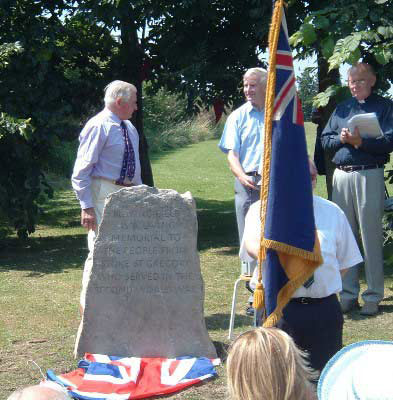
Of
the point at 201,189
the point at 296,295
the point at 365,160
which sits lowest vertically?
the point at 201,189

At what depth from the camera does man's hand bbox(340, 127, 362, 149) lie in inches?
265

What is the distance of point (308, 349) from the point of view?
13.5 ft

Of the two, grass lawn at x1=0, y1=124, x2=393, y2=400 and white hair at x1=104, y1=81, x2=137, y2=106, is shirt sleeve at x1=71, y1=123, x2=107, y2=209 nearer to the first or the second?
white hair at x1=104, y1=81, x2=137, y2=106

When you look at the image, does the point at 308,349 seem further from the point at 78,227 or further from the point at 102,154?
the point at 78,227

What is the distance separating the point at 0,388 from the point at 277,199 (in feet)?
8.00

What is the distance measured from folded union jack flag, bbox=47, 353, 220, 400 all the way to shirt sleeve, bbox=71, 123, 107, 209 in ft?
4.13

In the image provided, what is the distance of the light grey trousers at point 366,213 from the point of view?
22.8 ft

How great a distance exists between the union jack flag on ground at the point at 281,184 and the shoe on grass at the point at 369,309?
2997 millimetres

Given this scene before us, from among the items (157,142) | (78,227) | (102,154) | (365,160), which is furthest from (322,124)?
(157,142)

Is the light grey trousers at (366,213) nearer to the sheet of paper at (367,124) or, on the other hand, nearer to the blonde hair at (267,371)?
the sheet of paper at (367,124)

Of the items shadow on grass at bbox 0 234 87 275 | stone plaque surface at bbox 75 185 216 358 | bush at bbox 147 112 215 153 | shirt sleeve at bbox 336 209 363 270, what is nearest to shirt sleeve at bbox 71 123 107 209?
stone plaque surface at bbox 75 185 216 358

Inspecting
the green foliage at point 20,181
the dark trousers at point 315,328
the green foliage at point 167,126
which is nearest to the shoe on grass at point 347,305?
the dark trousers at point 315,328

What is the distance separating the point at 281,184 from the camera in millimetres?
4176

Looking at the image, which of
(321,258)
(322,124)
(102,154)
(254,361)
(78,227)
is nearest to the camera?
(254,361)
